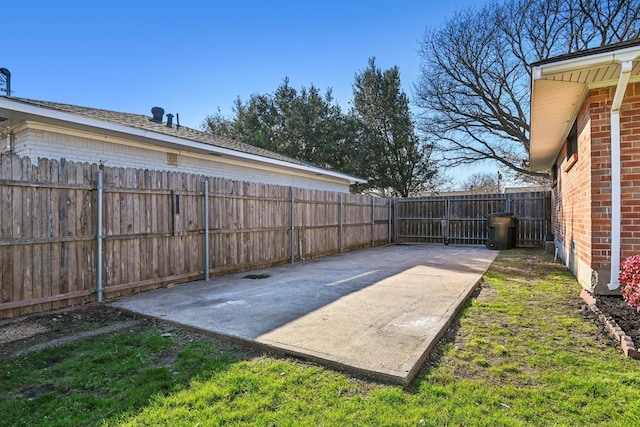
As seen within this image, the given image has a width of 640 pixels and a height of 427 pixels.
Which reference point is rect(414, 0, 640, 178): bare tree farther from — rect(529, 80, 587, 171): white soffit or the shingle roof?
the shingle roof

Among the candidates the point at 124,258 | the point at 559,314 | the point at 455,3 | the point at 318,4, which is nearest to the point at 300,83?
the point at 455,3

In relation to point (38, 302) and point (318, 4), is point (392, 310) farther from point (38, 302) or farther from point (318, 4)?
point (318, 4)

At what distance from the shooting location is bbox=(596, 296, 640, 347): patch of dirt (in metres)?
3.38

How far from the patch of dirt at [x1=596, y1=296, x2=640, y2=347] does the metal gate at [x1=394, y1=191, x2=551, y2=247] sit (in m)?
8.94

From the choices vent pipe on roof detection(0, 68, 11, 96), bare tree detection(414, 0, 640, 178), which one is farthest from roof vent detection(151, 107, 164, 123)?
bare tree detection(414, 0, 640, 178)

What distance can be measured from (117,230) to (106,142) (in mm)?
3060

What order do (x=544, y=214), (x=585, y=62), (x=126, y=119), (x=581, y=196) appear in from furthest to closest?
1. (x=544, y=214)
2. (x=126, y=119)
3. (x=581, y=196)
4. (x=585, y=62)

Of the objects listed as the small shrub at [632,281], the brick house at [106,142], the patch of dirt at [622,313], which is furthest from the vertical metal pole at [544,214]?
the small shrub at [632,281]

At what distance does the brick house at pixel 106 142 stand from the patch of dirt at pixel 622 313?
8.24 metres

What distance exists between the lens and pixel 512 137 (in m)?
16.8

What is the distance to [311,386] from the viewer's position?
246cm

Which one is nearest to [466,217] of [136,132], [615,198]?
[615,198]

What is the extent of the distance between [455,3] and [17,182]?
18.2 meters

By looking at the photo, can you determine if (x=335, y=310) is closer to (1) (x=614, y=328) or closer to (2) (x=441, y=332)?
(2) (x=441, y=332)
